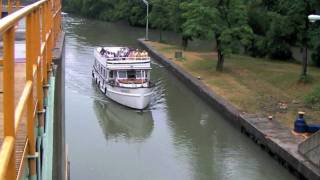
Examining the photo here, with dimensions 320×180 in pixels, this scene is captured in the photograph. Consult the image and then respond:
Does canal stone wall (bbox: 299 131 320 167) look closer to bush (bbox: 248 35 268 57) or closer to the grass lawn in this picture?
the grass lawn

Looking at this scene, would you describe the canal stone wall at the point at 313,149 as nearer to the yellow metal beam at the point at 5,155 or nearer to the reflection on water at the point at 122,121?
the reflection on water at the point at 122,121

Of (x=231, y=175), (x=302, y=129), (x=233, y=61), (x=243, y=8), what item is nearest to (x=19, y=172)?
(x=231, y=175)

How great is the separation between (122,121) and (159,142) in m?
3.40

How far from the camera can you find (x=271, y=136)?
16500mm

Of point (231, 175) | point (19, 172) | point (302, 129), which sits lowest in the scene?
point (231, 175)

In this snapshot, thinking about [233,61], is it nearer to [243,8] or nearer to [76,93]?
[243,8]

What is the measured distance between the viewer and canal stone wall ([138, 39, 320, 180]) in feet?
46.4

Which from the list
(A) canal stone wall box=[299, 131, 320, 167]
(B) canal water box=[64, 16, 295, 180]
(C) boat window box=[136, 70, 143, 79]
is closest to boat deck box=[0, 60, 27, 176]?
(B) canal water box=[64, 16, 295, 180]

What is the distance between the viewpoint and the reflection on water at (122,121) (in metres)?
19.2

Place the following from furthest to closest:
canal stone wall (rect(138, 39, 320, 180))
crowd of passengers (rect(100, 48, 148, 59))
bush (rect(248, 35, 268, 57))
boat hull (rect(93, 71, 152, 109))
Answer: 1. bush (rect(248, 35, 268, 57))
2. crowd of passengers (rect(100, 48, 148, 59))
3. boat hull (rect(93, 71, 152, 109))
4. canal stone wall (rect(138, 39, 320, 180))

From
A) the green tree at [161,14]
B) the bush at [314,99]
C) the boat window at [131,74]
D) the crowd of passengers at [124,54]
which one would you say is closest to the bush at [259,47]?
the green tree at [161,14]

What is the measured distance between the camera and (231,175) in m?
15.1

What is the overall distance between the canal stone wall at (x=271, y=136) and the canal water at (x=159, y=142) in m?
0.26

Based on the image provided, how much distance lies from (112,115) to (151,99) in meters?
3.02
